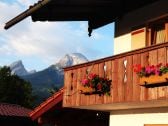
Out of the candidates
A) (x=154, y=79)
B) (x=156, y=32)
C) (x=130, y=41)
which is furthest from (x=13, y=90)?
(x=154, y=79)

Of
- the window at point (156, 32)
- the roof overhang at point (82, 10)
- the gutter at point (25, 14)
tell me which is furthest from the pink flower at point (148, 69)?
the gutter at point (25, 14)

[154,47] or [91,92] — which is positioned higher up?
[154,47]

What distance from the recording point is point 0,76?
58.9 metres

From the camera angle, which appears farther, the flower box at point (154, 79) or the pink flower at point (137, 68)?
the pink flower at point (137, 68)

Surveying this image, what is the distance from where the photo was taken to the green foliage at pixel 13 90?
57.7 metres

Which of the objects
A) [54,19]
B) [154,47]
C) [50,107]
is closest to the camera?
[154,47]

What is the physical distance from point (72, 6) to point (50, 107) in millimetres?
4129

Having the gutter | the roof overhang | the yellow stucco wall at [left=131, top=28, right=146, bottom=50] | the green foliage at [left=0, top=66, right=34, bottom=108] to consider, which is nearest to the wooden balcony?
the yellow stucco wall at [left=131, top=28, right=146, bottom=50]

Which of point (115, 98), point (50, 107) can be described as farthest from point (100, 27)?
point (115, 98)

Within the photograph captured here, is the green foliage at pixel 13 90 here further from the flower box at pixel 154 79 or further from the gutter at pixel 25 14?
the flower box at pixel 154 79

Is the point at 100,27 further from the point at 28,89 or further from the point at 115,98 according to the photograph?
the point at 28,89

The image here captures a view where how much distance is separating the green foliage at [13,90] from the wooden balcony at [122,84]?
141 feet

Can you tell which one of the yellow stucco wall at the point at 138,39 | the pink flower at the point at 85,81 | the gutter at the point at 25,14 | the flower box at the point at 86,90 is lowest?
the flower box at the point at 86,90

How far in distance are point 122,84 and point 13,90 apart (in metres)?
47.3
